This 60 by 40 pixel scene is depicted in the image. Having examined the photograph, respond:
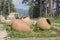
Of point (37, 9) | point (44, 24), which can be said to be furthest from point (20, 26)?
point (37, 9)

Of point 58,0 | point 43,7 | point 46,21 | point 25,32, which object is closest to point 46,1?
point 43,7

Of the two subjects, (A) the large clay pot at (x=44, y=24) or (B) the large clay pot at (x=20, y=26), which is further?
(A) the large clay pot at (x=44, y=24)

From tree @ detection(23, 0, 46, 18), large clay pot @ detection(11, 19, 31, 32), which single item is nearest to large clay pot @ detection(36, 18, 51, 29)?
large clay pot @ detection(11, 19, 31, 32)

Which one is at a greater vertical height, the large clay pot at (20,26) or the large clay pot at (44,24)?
the large clay pot at (20,26)

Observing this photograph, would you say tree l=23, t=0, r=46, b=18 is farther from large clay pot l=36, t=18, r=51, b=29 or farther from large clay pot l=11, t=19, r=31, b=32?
large clay pot l=11, t=19, r=31, b=32

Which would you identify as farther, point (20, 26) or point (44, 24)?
point (44, 24)

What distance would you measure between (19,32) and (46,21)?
10.4 ft

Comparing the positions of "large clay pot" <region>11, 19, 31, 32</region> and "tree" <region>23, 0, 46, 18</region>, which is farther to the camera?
"tree" <region>23, 0, 46, 18</region>

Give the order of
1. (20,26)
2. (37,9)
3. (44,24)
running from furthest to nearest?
(37,9)
(44,24)
(20,26)

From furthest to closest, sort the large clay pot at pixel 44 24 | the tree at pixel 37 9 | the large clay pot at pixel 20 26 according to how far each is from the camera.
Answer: the tree at pixel 37 9 → the large clay pot at pixel 44 24 → the large clay pot at pixel 20 26

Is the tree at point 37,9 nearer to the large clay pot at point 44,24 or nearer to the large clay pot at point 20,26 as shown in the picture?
the large clay pot at point 44,24

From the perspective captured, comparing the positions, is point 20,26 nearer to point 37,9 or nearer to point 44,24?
point 44,24

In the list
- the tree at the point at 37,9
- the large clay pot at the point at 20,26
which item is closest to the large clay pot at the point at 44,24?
the large clay pot at the point at 20,26

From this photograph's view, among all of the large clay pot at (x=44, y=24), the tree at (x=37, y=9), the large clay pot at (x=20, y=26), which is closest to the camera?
the large clay pot at (x=20, y=26)
